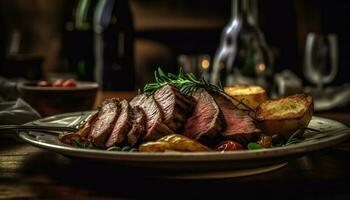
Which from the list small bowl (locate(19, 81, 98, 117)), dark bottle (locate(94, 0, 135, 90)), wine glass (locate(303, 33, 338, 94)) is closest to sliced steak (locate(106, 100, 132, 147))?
small bowl (locate(19, 81, 98, 117))

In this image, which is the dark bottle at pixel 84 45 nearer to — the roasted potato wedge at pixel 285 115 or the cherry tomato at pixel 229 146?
the roasted potato wedge at pixel 285 115

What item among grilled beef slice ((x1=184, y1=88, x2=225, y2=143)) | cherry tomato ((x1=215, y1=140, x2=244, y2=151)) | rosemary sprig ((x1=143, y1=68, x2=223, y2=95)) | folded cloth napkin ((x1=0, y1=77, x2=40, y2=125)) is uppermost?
rosemary sprig ((x1=143, y1=68, x2=223, y2=95))

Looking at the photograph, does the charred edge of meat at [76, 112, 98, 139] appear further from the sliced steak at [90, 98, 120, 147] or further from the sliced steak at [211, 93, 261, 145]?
the sliced steak at [211, 93, 261, 145]

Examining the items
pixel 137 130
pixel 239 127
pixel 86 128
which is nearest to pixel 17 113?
pixel 86 128

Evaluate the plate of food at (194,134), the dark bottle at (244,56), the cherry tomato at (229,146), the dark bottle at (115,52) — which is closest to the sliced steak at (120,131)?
the plate of food at (194,134)

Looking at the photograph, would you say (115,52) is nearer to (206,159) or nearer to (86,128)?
(86,128)

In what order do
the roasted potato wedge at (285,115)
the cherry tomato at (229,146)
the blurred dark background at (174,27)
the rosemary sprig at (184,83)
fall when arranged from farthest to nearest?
the blurred dark background at (174,27) < the rosemary sprig at (184,83) < the roasted potato wedge at (285,115) < the cherry tomato at (229,146)
